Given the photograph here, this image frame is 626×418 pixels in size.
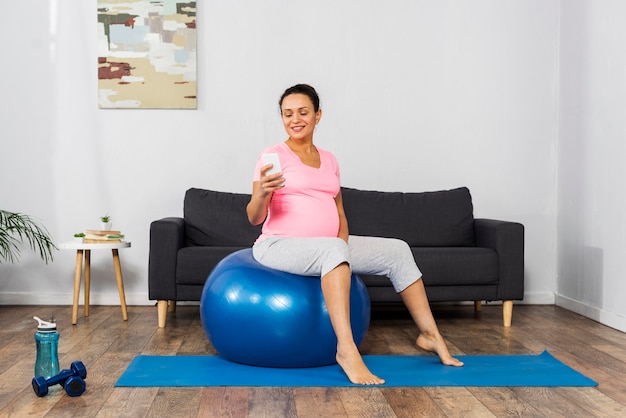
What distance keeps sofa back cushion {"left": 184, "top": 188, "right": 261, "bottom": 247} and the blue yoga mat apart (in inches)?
56.3

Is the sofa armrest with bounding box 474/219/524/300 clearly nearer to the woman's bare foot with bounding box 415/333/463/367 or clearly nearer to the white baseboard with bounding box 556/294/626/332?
the white baseboard with bounding box 556/294/626/332

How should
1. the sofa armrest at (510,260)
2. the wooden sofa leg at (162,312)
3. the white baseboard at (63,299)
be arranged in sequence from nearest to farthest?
the wooden sofa leg at (162,312) → the sofa armrest at (510,260) → the white baseboard at (63,299)

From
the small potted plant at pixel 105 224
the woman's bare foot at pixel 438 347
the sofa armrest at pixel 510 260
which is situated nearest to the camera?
the woman's bare foot at pixel 438 347

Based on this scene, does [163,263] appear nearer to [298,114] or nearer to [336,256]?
[298,114]

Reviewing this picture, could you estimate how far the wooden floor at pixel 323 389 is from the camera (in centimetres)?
242

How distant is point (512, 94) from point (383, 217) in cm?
135

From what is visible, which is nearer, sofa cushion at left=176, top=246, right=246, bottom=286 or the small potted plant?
sofa cushion at left=176, top=246, right=246, bottom=286

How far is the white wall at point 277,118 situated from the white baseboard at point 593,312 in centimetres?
20

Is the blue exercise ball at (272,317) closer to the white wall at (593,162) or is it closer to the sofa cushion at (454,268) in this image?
the sofa cushion at (454,268)

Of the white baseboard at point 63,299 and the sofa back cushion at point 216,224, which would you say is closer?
the sofa back cushion at point 216,224

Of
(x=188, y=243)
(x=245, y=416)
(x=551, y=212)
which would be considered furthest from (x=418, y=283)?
(x=551, y=212)

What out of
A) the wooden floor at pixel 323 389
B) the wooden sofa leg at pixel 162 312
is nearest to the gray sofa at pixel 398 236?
the wooden sofa leg at pixel 162 312

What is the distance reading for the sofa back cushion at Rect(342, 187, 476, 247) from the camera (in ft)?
15.5

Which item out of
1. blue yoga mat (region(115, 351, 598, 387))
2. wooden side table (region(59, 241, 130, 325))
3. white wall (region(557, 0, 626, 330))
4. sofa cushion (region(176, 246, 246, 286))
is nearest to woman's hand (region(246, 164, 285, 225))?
blue yoga mat (region(115, 351, 598, 387))
